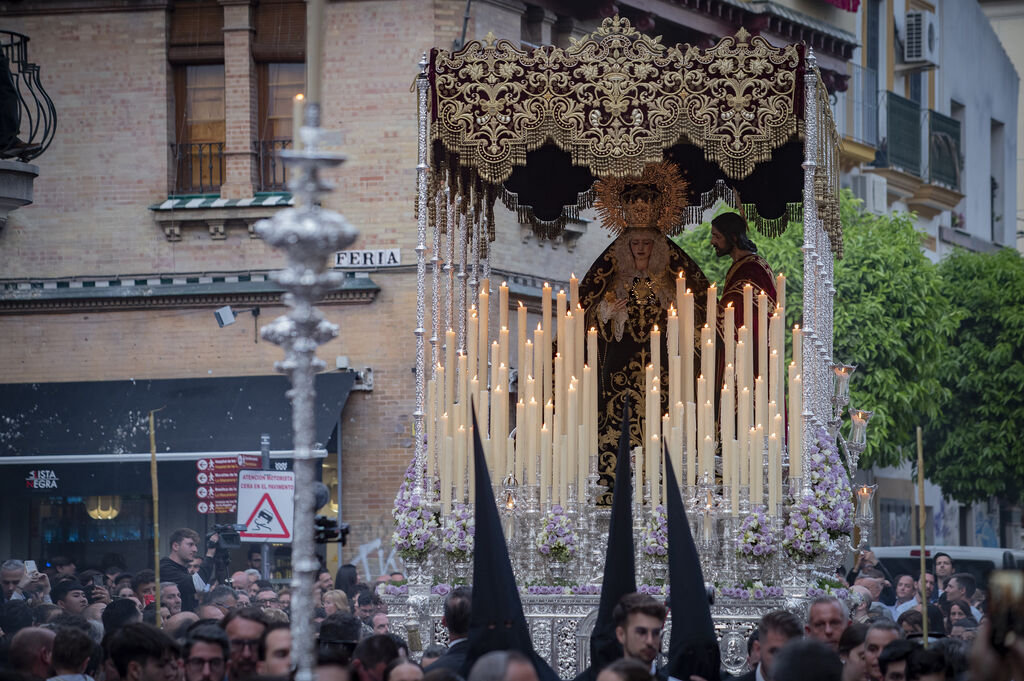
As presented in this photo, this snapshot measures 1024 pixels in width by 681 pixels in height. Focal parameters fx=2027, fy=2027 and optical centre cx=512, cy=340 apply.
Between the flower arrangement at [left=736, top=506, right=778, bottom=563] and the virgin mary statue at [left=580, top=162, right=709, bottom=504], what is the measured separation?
186cm

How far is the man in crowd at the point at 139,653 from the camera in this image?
7.91m

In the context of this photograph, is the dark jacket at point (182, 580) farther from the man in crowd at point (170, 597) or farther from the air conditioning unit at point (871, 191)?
the air conditioning unit at point (871, 191)

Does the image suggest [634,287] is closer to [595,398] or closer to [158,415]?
[595,398]

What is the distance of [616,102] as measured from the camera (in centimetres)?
1237

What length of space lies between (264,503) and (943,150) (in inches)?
901

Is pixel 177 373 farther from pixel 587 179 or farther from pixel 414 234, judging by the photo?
pixel 587 179

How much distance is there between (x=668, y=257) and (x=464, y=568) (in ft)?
8.73

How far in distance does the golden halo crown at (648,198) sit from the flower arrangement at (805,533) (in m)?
2.63

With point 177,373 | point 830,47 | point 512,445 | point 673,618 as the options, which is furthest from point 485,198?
point 830,47

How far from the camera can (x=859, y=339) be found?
27203mm

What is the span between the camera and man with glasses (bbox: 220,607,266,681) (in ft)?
27.6

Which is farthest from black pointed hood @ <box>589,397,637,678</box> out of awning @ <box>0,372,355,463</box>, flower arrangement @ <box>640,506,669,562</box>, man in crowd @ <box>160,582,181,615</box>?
awning @ <box>0,372,355,463</box>

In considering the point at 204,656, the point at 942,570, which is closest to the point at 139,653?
the point at 204,656

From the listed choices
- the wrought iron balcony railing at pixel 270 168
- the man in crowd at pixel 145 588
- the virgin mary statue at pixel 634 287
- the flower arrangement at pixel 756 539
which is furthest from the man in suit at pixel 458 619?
the wrought iron balcony railing at pixel 270 168
